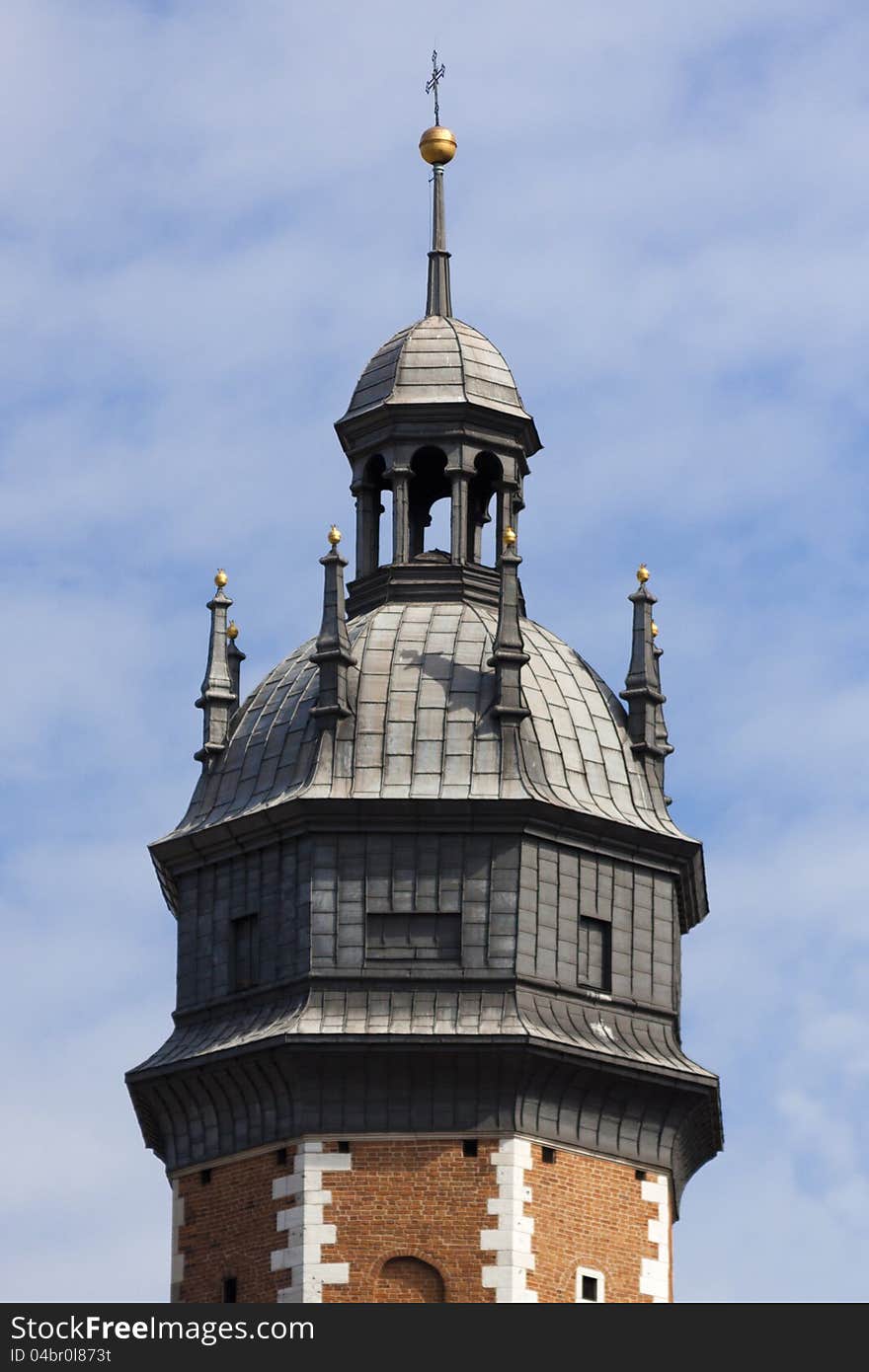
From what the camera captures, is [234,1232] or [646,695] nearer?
[234,1232]

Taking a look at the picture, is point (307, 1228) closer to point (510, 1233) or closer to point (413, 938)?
point (510, 1233)

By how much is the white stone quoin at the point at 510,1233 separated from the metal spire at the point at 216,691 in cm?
968

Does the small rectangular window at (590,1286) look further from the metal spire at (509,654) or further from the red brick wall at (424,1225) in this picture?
the metal spire at (509,654)

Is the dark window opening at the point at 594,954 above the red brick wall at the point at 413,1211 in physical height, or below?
above

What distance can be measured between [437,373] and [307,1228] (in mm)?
16934

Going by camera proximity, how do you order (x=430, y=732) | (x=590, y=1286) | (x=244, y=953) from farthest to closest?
(x=430, y=732) < (x=244, y=953) < (x=590, y=1286)

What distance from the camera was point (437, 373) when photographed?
268 feet

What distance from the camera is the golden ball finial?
85.3 meters

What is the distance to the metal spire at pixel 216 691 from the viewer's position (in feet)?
258

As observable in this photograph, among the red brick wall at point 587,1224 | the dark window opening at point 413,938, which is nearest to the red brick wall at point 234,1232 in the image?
the dark window opening at point 413,938

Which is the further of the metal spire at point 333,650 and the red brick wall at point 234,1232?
the metal spire at point 333,650

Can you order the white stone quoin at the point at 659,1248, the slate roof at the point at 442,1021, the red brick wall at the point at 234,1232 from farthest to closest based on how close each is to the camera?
the white stone quoin at the point at 659,1248 → the slate roof at the point at 442,1021 → the red brick wall at the point at 234,1232

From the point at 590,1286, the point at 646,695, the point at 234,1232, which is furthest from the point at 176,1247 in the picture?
the point at 646,695
